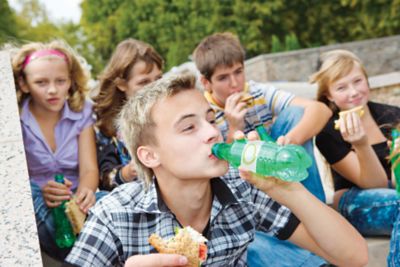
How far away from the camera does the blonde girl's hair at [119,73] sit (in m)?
4.02

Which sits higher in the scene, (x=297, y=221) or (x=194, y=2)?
(x=194, y=2)

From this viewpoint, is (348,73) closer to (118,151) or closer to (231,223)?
(118,151)

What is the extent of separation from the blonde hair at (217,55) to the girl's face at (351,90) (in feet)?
2.15

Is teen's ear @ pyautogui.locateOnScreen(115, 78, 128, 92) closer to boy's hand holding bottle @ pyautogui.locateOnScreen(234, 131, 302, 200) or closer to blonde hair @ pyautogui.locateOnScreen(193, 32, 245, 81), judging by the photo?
blonde hair @ pyautogui.locateOnScreen(193, 32, 245, 81)

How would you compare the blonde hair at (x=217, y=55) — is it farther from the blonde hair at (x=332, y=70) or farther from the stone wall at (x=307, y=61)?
the stone wall at (x=307, y=61)

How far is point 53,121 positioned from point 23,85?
0.89 ft

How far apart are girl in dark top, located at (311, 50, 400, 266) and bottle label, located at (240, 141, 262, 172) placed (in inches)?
47.7

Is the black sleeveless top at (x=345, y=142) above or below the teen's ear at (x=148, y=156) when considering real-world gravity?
below

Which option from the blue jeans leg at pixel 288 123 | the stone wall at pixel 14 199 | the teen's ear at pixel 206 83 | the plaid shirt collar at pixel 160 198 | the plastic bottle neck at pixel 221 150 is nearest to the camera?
the stone wall at pixel 14 199

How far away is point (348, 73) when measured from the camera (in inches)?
158

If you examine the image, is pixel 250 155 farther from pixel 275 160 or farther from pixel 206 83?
pixel 206 83

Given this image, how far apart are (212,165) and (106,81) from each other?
195 centimetres

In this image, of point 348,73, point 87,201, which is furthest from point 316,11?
A: point 87,201

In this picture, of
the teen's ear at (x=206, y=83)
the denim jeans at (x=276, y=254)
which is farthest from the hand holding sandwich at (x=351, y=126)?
the teen's ear at (x=206, y=83)
